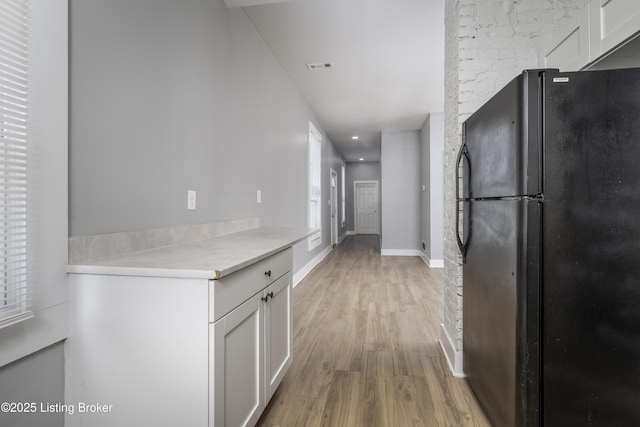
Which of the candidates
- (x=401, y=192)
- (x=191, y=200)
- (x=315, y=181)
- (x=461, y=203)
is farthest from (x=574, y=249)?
(x=401, y=192)

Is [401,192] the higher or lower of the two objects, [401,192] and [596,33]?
the lower

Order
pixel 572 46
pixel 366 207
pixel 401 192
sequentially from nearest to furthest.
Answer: pixel 572 46, pixel 401 192, pixel 366 207

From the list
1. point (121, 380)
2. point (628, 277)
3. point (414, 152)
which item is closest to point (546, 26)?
point (628, 277)

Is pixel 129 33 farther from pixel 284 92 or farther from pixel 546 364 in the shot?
pixel 284 92

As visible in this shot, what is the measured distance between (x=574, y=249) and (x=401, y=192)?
593cm

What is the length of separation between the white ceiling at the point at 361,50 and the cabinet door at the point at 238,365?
2.47m

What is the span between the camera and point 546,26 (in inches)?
81.5

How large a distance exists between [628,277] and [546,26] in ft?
5.60

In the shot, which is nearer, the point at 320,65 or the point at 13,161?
the point at 13,161

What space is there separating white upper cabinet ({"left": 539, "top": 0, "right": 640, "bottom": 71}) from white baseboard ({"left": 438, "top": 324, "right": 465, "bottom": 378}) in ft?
5.60

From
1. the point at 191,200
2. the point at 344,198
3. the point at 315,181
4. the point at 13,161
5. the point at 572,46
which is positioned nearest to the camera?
the point at 13,161

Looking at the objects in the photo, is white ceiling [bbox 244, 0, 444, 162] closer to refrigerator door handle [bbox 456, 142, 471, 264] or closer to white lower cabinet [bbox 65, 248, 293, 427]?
refrigerator door handle [bbox 456, 142, 471, 264]

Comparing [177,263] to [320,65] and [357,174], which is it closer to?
[320,65]

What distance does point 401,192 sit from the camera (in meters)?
7.08
